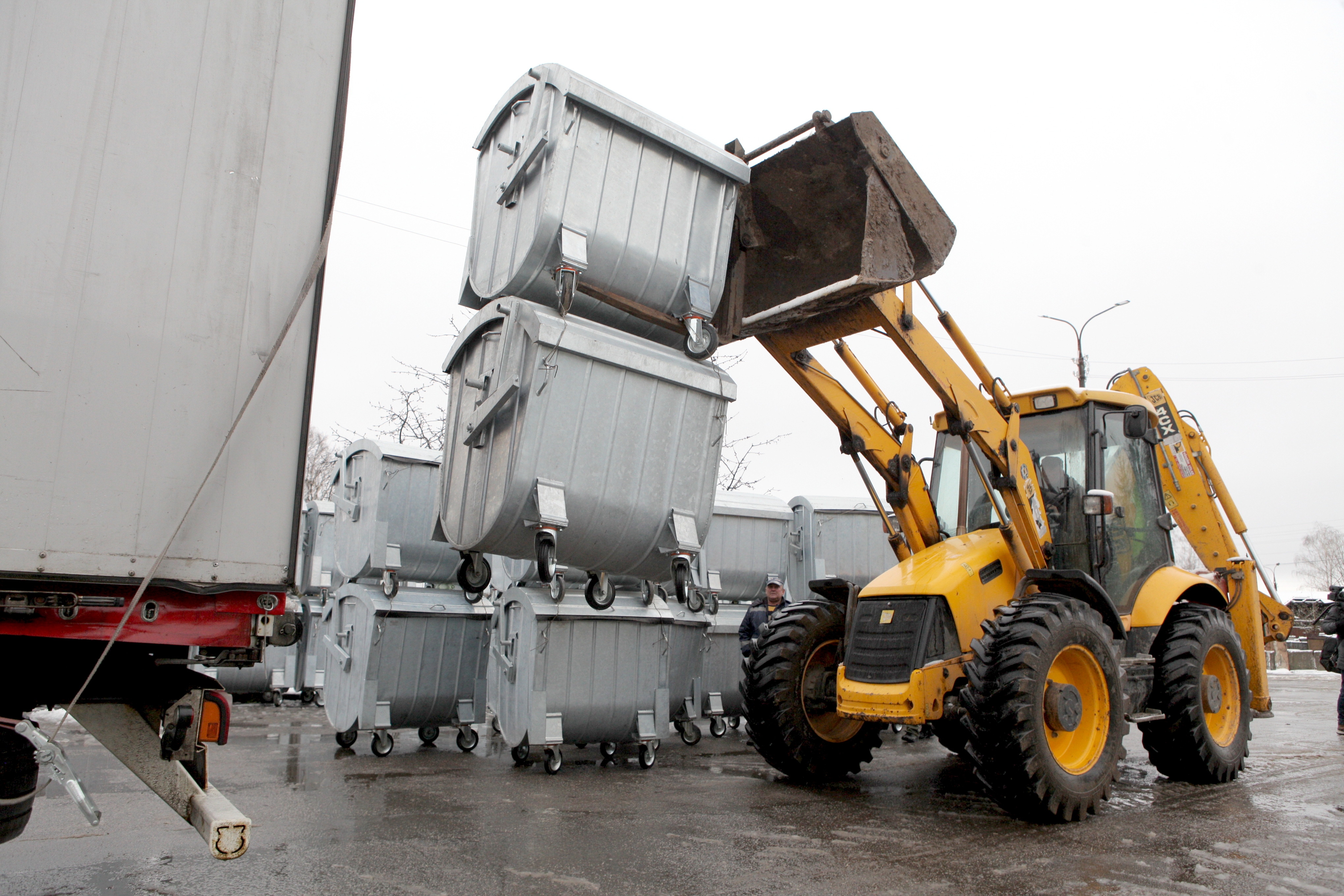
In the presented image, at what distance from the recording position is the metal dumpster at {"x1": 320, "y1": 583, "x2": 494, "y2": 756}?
299 inches

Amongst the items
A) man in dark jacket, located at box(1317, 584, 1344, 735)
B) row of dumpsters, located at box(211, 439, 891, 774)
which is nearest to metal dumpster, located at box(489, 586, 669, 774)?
row of dumpsters, located at box(211, 439, 891, 774)

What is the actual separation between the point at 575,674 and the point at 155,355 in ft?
15.4

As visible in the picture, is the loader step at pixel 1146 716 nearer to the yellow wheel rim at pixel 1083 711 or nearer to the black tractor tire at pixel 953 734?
the yellow wheel rim at pixel 1083 711

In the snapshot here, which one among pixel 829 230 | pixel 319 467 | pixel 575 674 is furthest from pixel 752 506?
pixel 319 467

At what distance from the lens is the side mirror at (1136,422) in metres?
6.22

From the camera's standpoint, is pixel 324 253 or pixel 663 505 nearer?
pixel 324 253

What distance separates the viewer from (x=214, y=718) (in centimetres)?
329

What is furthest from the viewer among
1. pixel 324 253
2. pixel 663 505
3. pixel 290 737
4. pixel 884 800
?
pixel 290 737

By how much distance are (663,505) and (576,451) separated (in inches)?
22.1

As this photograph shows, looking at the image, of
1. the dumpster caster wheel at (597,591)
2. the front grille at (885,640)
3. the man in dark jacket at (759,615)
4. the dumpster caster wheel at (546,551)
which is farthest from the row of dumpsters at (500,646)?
the dumpster caster wheel at (546,551)

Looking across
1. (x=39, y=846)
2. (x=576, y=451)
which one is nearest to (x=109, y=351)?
(x=576, y=451)

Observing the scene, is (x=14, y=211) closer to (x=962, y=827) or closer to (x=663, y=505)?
(x=663, y=505)

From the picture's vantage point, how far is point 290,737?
8969 millimetres

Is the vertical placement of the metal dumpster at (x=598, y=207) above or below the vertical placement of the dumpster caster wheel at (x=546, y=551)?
above
